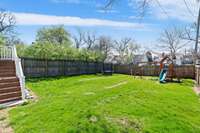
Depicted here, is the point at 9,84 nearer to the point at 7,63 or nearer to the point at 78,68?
the point at 7,63

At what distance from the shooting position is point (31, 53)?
19.9 m

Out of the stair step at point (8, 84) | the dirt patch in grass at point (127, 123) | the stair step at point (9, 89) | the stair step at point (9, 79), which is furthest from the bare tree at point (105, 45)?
the dirt patch in grass at point (127, 123)

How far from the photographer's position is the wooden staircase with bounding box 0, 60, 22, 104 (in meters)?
8.77

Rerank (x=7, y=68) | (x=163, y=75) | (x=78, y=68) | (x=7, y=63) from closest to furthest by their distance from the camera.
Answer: (x=7, y=68) → (x=7, y=63) → (x=163, y=75) → (x=78, y=68)

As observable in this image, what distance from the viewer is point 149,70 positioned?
24.7m

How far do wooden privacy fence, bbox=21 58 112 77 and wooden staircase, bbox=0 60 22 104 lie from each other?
4685 mm

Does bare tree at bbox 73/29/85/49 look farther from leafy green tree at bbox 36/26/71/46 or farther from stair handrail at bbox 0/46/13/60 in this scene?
stair handrail at bbox 0/46/13/60

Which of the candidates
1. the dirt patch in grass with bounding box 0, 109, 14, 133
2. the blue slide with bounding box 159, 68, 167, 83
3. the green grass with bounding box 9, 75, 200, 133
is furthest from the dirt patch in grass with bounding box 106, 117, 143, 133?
the blue slide with bounding box 159, 68, 167, 83

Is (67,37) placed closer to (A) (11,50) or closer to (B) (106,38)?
(B) (106,38)

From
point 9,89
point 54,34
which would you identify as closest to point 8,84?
point 9,89

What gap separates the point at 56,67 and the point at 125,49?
31.0 m

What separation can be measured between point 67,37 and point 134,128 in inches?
1205

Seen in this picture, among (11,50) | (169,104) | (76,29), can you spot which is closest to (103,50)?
(76,29)

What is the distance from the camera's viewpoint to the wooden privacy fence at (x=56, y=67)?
1589 cm
